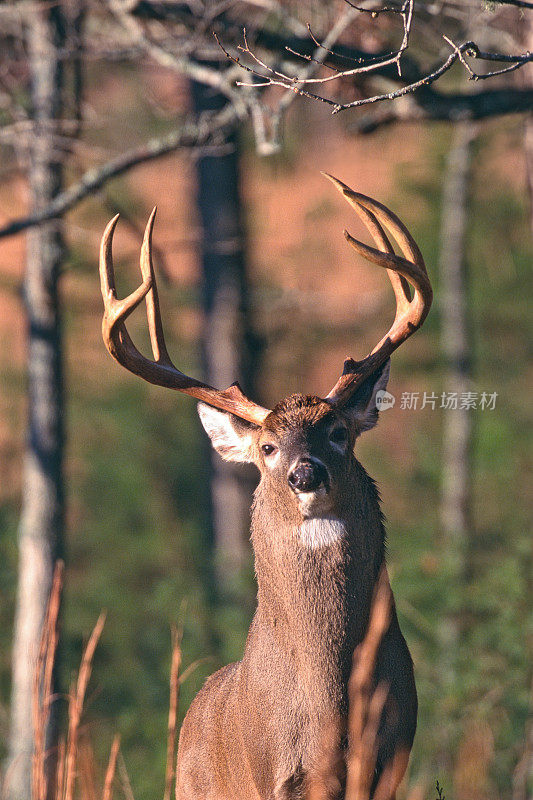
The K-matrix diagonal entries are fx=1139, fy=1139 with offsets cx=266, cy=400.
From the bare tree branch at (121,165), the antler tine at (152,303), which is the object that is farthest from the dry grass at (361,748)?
the bare tree branch at (121,165)

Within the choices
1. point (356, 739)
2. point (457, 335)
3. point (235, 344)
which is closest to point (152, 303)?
point (356, 739)

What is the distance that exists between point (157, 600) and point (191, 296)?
3783 millimetres

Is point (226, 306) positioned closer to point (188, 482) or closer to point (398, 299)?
point (188, 482)

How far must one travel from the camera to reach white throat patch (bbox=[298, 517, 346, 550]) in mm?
4430

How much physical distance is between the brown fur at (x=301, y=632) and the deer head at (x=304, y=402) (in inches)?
0.4

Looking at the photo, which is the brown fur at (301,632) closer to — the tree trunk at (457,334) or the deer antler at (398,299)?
the deer antler at (398,299)

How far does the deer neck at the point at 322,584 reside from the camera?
4320 mm

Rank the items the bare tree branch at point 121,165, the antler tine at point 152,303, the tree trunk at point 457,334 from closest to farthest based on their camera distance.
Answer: the antler tine at point 152,303, the bare tree branch at point 121,165, the tree trunk at point 457,334

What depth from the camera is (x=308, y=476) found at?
4305 millimetres

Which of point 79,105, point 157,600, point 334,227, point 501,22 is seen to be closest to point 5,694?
point 157,600
